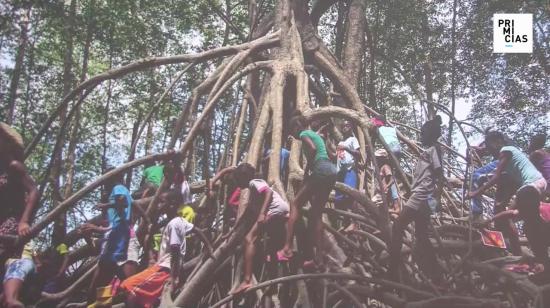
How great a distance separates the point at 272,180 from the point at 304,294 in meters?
0.86

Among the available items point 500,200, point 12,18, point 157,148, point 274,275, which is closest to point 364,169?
point 500,200

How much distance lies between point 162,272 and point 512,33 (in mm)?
3523

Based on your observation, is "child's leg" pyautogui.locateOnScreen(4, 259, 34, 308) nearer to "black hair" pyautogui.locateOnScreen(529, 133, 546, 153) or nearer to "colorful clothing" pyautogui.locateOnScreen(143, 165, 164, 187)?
"colorful clothing" pyautogui.locateOnScreen(143, 165, 164, 187)

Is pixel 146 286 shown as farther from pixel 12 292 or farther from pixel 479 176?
pixel 479 176

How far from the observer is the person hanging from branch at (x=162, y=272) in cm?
314

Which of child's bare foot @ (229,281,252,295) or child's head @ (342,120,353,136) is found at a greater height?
child's head @ (342,120,353,136)

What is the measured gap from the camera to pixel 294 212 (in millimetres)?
3291

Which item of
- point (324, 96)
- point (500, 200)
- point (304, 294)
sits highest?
point (324, 96)

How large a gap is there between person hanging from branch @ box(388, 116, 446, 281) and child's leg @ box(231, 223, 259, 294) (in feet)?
2.92

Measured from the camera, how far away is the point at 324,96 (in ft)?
19.2

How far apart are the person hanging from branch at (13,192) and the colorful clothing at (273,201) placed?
1263mm

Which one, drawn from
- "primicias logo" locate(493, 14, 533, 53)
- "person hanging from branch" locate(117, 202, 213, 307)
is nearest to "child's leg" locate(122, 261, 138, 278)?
"person hanging from branch" locate(117, 202, 213, 307)

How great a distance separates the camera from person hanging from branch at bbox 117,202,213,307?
10.3 ft

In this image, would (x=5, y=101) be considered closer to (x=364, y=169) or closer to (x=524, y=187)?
(x=364, y=169)
